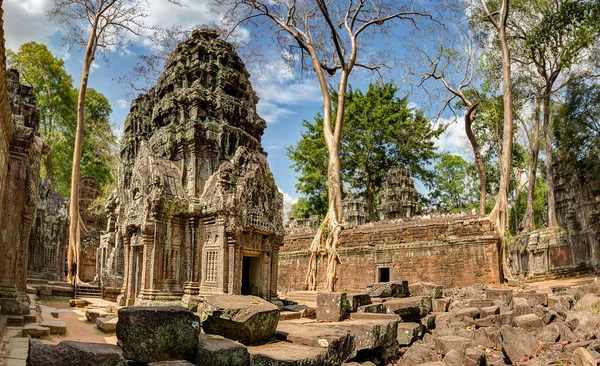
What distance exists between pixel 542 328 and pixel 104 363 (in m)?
6.41

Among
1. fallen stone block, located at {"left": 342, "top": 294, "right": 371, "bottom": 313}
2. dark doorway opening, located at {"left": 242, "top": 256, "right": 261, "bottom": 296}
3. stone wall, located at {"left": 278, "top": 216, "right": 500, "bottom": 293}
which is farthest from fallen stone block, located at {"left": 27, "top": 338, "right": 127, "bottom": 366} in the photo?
stone wall, located at {"left": 278, "top": 216, "right": 500, "bottom": 293}

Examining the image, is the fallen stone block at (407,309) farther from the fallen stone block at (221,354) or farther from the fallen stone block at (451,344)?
the fallen stone block at (221,354)

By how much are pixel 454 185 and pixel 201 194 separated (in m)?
29.8

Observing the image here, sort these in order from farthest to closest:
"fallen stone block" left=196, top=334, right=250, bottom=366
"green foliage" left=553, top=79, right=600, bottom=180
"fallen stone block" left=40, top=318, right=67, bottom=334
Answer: "green foliage" left=553, top=79, right=600, bottom=180, "fallen stone block" left=40, top=318, right=67, bottom=334, "fallen stone block" left=196, top=334, right=250, bottom=366

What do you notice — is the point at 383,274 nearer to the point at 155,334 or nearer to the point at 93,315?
the point at 93,315

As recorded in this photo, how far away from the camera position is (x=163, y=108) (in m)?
11.6

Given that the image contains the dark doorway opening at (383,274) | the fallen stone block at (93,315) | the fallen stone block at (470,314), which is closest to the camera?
the fallen stone block at (470,314)

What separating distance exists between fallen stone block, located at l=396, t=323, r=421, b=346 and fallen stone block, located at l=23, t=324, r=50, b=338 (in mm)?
5432

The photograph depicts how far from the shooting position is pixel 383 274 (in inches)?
656

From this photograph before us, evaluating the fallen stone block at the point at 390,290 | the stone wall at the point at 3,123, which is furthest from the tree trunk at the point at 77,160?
the fallen stone block at the point at 390,290

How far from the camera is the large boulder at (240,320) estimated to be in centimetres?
469

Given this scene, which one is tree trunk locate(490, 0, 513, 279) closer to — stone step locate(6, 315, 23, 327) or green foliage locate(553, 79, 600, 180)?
green foliage locate(553, 79, 600, 180)

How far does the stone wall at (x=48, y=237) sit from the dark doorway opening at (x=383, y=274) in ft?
42.7

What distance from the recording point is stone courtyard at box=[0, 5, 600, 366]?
15.4 feet
